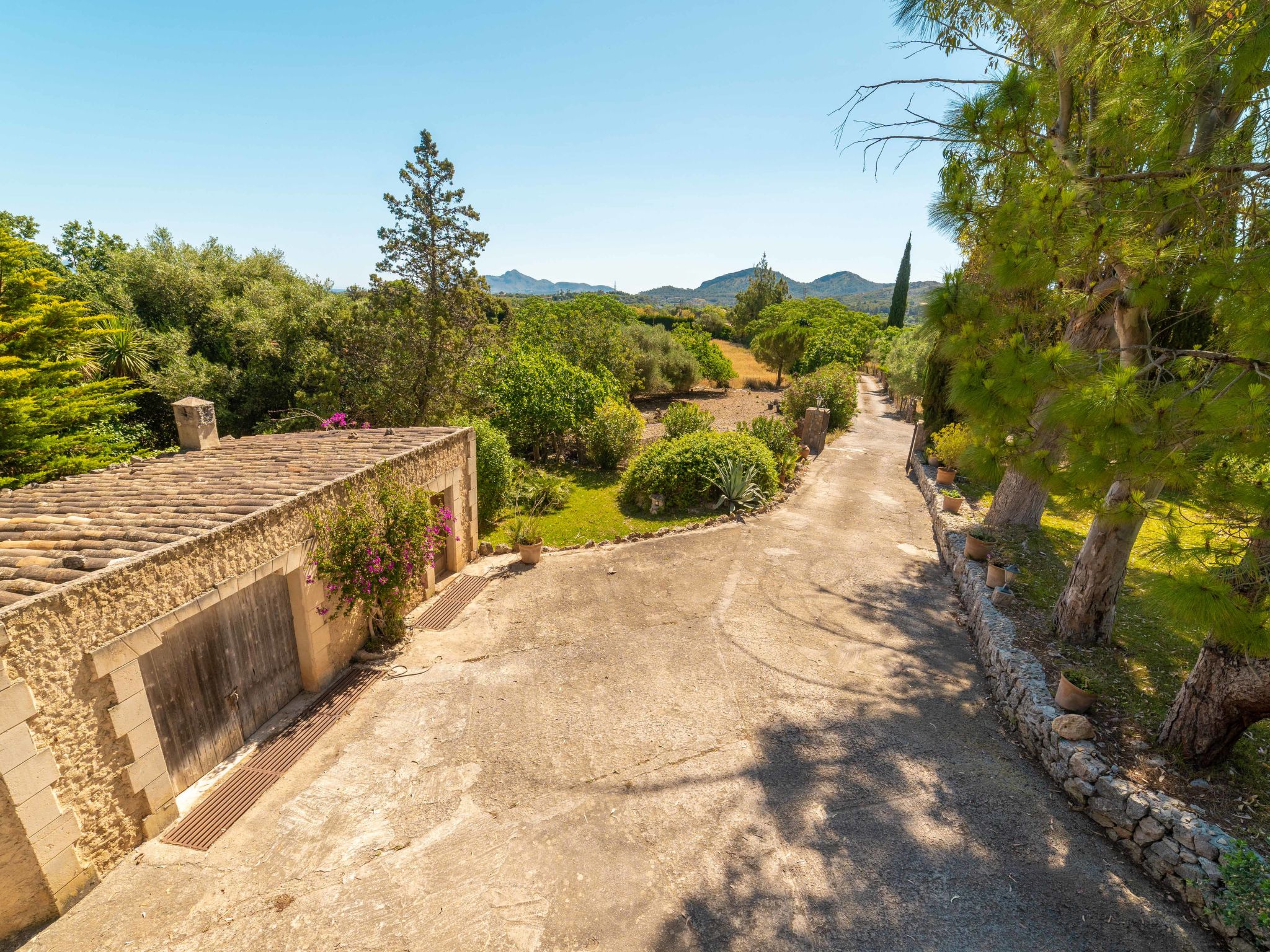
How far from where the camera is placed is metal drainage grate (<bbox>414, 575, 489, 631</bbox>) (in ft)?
32.0

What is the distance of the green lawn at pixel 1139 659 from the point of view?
5.31 metres

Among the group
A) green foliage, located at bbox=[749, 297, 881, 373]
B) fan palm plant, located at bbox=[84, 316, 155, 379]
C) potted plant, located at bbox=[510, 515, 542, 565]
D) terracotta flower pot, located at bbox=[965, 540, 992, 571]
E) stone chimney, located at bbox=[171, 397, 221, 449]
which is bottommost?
potted plant, located at bbox=[510, 515, 542, 565]

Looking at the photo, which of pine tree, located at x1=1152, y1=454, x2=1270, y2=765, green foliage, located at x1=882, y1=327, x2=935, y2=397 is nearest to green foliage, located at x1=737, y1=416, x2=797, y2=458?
green foliage, located at x1=882, y1=327, x2=935, y2=397

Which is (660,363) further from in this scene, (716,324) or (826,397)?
(716,324)

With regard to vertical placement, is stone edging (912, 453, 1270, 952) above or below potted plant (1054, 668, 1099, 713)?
below

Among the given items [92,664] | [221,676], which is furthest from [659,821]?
[92,664]

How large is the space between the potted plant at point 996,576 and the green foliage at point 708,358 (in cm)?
3170

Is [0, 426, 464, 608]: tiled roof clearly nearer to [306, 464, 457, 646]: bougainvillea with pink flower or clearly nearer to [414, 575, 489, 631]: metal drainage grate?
[306, 464, 457, 646]: bougainvillea with pink flower

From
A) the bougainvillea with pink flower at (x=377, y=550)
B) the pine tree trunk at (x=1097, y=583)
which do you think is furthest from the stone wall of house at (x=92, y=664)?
the pine tree trunk at (x=1097, y=583)

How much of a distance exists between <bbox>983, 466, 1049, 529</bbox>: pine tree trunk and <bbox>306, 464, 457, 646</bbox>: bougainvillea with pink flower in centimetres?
1271

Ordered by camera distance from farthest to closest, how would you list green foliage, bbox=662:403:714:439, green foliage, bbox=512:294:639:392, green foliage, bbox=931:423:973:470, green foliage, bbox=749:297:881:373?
green foliage, bbox=749:297:881:373 → green foliage, bbox=512:294:639:392 → green foliage, bbox=662:403:714:439 → green foliage, bbox=931:423:973:470

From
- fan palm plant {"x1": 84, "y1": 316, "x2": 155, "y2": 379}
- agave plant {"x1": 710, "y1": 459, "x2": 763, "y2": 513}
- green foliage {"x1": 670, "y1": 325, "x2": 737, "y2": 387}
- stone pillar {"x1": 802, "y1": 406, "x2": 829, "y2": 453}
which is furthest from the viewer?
green foliage {"x1": 670, "y1": 325, "x2": 737, "y2": 387}

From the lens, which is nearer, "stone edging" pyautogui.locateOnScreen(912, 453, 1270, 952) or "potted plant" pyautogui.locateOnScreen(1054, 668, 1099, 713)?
"stone edging" pyautogui.locateOnScreen(912, 453, 1270, 952)

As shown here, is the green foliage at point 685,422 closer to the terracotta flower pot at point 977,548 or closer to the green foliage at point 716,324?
the terracotta flower pot at point 977,548
